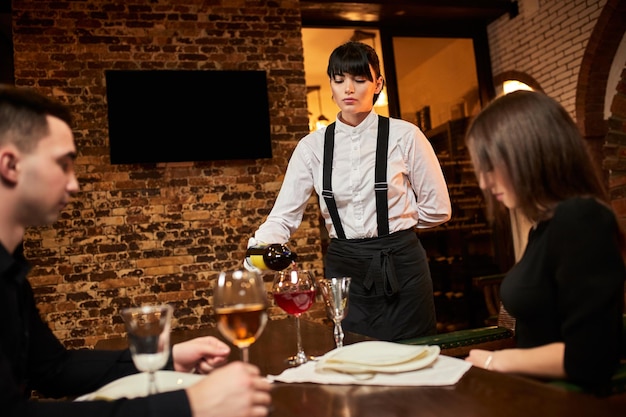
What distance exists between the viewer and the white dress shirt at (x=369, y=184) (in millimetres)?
2275

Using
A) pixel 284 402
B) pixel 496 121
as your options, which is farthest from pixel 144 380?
pixel 496 121

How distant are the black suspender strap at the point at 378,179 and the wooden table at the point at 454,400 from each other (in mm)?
1120

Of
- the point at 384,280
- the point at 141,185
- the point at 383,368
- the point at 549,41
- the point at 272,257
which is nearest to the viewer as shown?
the point at 383,368

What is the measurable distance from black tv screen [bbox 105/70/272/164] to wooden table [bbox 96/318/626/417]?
3.83 metres

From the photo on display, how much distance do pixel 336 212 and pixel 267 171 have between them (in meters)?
2.70

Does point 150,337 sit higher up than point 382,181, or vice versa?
point 382,181

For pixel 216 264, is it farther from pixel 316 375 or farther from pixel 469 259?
pixel 316 375

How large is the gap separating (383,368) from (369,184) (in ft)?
4.03

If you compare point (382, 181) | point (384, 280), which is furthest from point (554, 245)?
point (382, 181)

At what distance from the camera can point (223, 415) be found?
0.83 meters

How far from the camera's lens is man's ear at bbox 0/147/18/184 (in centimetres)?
96

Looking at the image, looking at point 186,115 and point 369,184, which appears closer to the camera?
point 369,184

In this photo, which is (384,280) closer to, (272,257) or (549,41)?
(272,257)

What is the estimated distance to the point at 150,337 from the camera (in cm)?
91
